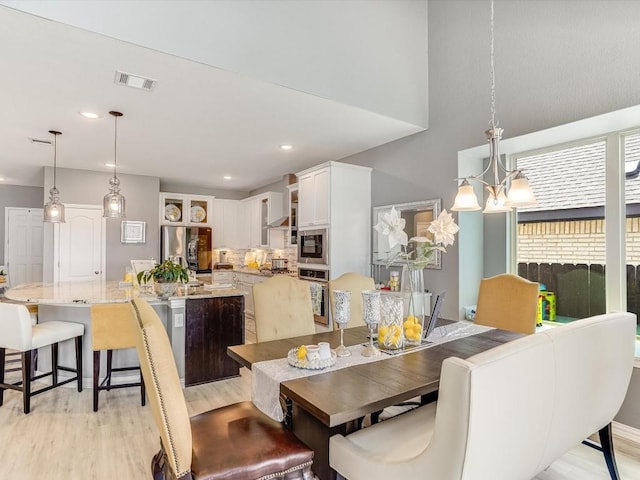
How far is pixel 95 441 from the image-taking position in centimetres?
247

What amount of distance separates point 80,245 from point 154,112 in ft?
12.5

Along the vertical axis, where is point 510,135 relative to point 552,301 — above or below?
above

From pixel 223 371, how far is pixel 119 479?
1.56m

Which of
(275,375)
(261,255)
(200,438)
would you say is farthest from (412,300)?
(261,255)

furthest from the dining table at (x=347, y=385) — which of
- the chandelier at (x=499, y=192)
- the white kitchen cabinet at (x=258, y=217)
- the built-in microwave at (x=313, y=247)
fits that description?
the white kitchen cabinet at (x=258, y=217)

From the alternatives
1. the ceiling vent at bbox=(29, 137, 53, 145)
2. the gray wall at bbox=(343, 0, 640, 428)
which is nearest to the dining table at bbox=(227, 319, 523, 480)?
the gray wall at bbox=(343, 0, 640, 428)

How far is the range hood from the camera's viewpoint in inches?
237

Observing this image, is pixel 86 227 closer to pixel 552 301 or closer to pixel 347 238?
pixel 347 238

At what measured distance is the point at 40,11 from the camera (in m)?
2.07

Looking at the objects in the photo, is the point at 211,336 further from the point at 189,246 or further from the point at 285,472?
the point at 189,246

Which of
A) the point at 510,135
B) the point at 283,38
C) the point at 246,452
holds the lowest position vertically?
the point at 246,452

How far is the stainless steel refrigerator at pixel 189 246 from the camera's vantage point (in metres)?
6.81

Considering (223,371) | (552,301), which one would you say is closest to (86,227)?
(223,371)

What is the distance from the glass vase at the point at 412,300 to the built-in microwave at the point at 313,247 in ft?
7.32
